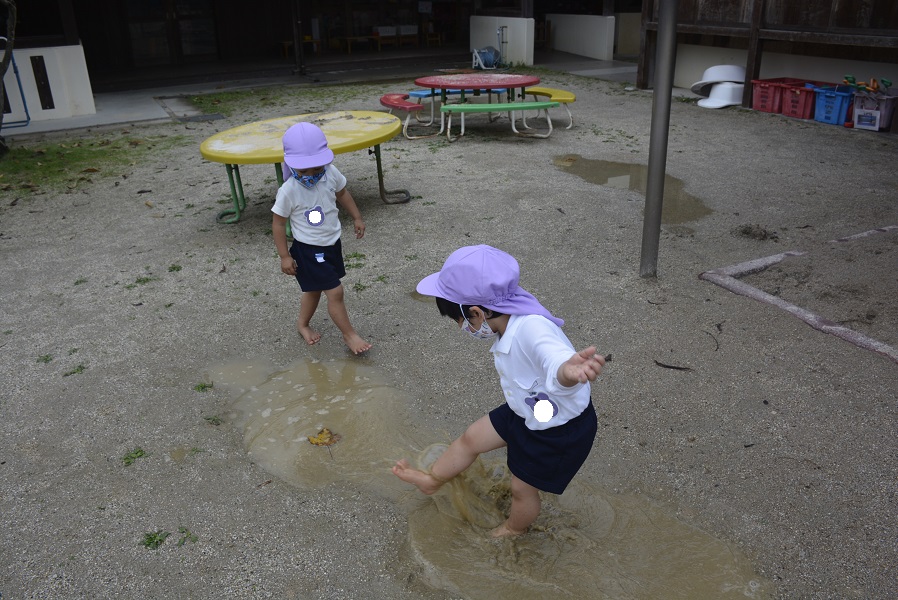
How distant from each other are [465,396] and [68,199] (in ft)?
18.3

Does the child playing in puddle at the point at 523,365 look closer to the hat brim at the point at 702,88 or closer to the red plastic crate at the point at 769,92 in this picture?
the red plastic crate at the point at 769,92

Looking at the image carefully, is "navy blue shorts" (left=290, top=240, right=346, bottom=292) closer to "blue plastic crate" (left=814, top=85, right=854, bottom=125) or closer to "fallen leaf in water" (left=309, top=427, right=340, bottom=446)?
"fallen leaf in water" (left=309, top=427, right=340, bottom=446)

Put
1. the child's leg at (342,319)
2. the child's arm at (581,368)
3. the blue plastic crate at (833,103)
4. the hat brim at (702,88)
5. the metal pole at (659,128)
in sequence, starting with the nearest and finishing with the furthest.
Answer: the child's arm at (581,368), the child's leg at (342,319), the metal pole at (659,128), the blue plastic crate at (833,103), the hat brim at (702,88)

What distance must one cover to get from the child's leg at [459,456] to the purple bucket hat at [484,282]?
1.59ft

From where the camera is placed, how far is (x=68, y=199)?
7.18 m

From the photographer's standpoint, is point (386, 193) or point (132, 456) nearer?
point (132, 456)

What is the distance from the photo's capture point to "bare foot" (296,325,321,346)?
4.09 metres

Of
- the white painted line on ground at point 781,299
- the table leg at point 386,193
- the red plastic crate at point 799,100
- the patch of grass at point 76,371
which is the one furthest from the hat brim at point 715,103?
the patch of grass at point 76,371

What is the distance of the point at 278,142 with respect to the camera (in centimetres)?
604

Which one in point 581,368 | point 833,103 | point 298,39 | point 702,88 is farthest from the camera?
point 298,39

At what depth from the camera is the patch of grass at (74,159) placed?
787cm

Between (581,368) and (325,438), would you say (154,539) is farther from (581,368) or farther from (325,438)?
(581,368)

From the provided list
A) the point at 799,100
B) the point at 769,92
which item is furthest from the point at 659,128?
the point at 769,92

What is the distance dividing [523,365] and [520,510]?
59cm
